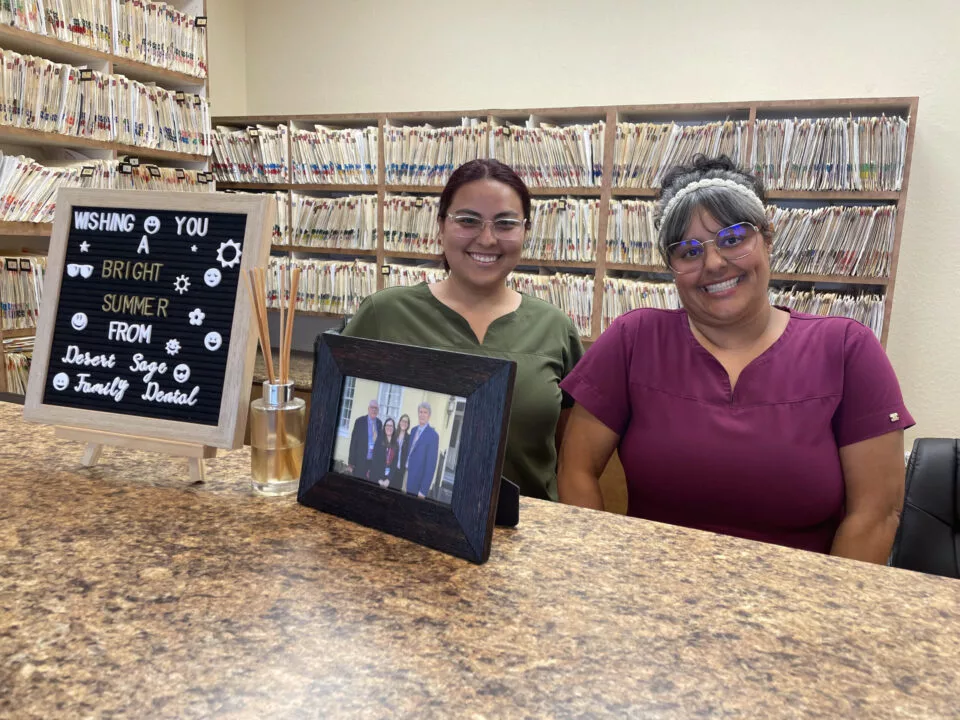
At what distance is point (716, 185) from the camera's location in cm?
151

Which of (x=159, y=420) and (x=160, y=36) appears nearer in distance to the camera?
(x=159, y=420)

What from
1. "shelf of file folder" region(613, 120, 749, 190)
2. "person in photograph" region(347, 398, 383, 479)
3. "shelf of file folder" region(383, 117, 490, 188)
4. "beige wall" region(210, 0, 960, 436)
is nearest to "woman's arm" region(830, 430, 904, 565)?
"person in photograph" region(347, 398, 383, 479)

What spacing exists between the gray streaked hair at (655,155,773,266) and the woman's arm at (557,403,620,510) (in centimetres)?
39

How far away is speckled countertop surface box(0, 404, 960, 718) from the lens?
630mm

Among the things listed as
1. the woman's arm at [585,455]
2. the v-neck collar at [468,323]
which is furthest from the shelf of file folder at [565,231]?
the woman's arm at [585,455]

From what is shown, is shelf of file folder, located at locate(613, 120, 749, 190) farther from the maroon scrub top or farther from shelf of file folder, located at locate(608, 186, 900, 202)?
the maroon scrub top

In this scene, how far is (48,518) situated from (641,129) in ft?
9.66

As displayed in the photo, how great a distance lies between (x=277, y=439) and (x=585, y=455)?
73 centimetres

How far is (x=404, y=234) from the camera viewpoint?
3852 mm

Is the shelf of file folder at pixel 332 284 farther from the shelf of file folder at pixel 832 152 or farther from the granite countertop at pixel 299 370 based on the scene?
the shelf of file folder at pixel 832 152

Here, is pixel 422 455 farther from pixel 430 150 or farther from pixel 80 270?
pixel 430 150

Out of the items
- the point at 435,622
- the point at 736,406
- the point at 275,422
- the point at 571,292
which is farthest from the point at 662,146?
the point at 435,622

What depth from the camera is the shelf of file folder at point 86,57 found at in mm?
2908

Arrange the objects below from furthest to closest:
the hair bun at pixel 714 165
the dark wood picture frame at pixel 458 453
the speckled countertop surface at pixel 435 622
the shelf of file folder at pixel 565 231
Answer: the shelf of file folder at pixel 565 231 → the hair bun at pixel 714 165 → the dark wood picture frame at pixel 458 453 → the speckled countertop surface at pixel 435 622
